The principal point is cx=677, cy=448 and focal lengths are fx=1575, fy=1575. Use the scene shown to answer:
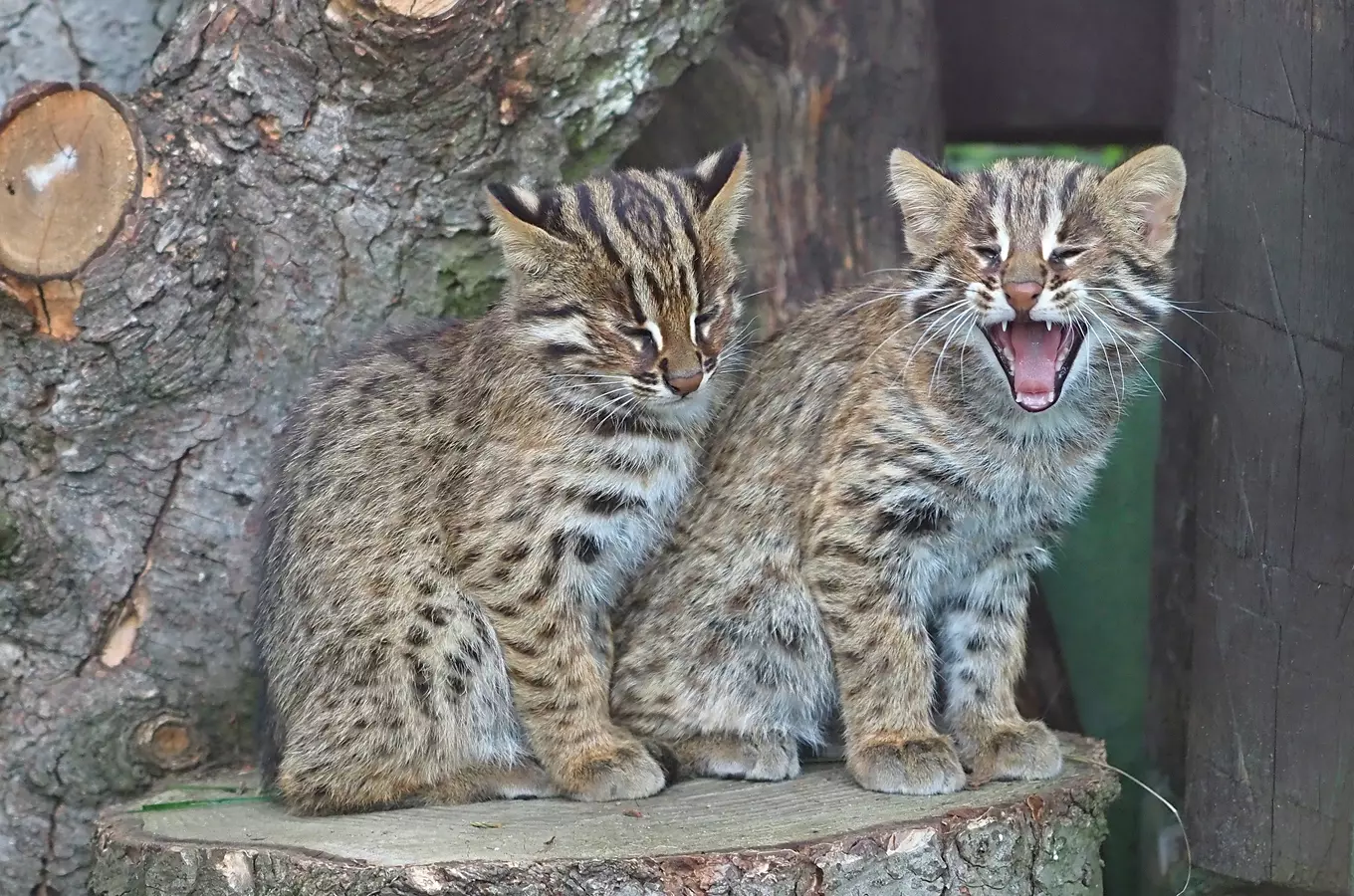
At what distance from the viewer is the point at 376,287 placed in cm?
590

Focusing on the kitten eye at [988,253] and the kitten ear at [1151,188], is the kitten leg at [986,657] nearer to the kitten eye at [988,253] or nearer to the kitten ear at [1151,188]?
the kitten eye at [988,253]

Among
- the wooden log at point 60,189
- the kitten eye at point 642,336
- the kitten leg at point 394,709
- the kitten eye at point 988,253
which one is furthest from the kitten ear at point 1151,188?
the wooden log at point 60,189

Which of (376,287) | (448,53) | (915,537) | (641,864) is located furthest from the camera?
(376,287)

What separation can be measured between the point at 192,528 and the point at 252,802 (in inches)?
41.3

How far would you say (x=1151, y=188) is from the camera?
4926 millimetres

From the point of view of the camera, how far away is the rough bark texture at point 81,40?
6242 millimetres

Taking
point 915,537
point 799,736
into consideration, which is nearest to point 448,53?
point 915,537

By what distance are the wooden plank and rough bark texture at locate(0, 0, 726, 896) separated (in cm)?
155

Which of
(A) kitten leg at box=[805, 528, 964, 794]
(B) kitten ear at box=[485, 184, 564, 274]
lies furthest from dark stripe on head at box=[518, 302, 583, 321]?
(A) kitten leg at box=[805, 528, 964, 794]

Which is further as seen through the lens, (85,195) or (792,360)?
(792,360)

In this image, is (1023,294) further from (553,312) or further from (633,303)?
(553,312)

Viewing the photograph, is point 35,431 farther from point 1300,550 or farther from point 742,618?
point 1300,550

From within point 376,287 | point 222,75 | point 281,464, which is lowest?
point 281,464

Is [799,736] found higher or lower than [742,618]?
lower
